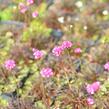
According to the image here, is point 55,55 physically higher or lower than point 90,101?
higher

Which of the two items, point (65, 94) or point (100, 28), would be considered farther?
point (100, 28)

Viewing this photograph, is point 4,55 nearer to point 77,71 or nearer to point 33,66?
point 33,66

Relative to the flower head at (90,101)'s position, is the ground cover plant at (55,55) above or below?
above

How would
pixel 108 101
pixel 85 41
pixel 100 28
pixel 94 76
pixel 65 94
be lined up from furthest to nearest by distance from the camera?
pixel 100 28 → pixel 85 41 → pixel 94 76 → pixel 65 94 → pixel 108 101

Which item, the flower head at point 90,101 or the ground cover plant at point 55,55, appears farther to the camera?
the ground cover plant at point 55,55

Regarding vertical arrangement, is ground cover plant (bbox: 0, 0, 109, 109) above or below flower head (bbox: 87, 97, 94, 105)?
above

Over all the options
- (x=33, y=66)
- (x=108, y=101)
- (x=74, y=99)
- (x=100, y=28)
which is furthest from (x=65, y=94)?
(x=100, y=28)

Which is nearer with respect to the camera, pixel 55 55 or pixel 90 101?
pixel 90 101

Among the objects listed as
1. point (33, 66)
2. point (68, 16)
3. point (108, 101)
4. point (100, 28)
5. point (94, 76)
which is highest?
point (68, 16)
